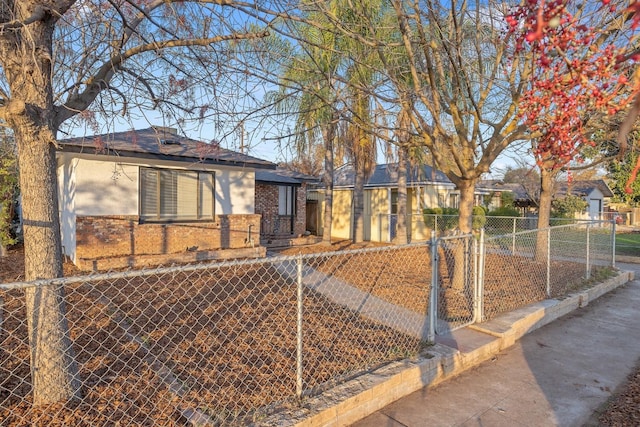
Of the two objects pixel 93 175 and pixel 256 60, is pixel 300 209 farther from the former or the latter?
pixel 256 60

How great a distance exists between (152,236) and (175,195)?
1.19 meters

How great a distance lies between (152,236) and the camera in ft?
31.1

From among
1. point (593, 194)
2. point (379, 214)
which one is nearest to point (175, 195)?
point (379, 214)

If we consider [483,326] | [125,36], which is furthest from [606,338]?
[125,36]

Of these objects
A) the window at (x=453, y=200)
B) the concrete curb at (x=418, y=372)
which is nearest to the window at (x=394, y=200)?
the window at (x=453, y=200)

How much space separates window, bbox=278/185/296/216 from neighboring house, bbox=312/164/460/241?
8.32ft

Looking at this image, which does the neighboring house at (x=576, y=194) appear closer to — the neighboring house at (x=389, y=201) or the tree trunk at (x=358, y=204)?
the neighboring house at (x=389, y=201)

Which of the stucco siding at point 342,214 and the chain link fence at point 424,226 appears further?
the stucco siding at point 342,214

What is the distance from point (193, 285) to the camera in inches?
265

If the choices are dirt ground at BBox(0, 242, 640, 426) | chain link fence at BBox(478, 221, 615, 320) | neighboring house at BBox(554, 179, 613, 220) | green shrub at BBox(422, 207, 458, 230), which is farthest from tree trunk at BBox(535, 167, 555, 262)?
neighboring house at BBox(554, 179, 613, 220)

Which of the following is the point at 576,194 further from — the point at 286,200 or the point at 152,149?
the point at 152,149

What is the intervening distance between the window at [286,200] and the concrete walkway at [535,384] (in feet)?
36.3

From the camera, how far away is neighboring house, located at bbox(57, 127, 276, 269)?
8.67m

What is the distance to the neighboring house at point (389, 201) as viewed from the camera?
1641cm
